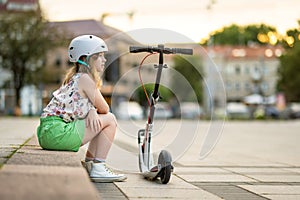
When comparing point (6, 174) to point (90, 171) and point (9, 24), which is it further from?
point (9, 24)

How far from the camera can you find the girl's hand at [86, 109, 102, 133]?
5488 millimetres

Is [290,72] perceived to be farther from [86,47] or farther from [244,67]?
[86,47]

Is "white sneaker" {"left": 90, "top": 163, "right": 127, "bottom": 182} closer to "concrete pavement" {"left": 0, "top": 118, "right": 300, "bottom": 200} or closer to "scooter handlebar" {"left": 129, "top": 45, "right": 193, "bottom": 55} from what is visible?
"concrete pavement" {"left": 0, "top": 118, "right": 300, "bottom": 200}

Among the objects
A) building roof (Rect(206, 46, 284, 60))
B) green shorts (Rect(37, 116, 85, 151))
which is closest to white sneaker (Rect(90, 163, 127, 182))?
green shorts (Rect(37, 116, 85, 151))

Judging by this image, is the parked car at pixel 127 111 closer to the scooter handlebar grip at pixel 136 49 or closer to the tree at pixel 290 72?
the scooter handlebar grip at pixel 136 49

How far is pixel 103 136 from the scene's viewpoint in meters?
5.62

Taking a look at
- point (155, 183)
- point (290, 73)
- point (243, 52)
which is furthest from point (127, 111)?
point (243, 52)

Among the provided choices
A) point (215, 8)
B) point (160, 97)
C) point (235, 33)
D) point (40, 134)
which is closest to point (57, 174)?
point (40, 134)

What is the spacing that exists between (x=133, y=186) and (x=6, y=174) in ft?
7.13

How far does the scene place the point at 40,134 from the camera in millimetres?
5520

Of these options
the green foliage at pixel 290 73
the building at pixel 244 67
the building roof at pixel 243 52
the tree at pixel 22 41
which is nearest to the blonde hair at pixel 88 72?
the tree at pixel 22 41

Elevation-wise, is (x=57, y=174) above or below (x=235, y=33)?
below

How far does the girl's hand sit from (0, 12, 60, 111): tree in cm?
3766

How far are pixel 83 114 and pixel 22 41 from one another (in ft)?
129
